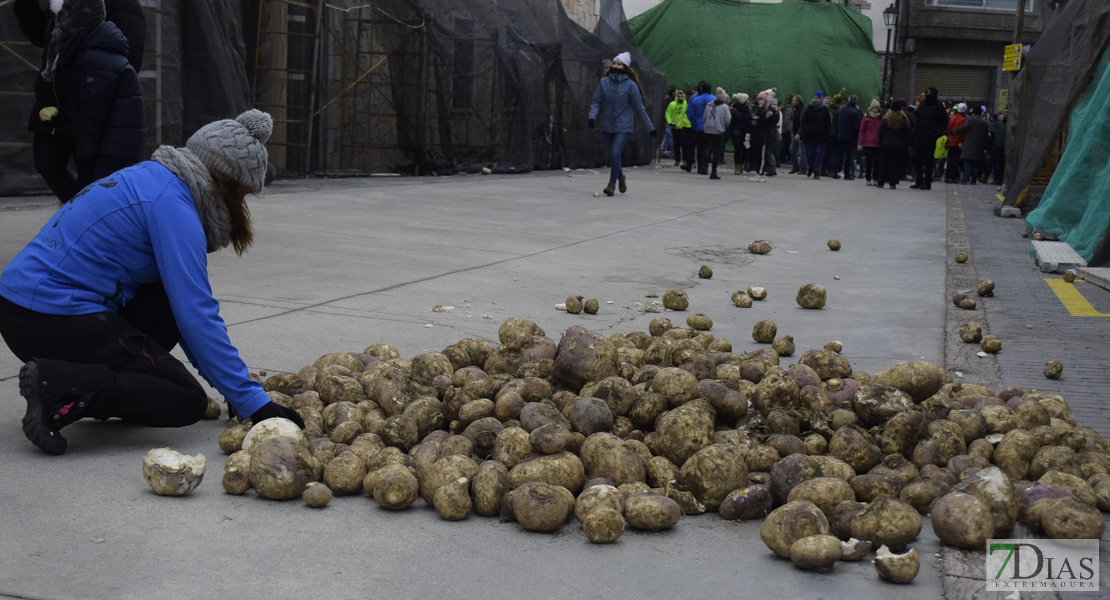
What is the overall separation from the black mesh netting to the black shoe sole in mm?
8134

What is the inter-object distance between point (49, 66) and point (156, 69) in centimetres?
622

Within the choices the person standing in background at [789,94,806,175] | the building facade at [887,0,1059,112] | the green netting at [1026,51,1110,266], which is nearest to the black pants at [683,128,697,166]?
the person standing in background at [789,94,806,175]

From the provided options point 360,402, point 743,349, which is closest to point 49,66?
point 360,402

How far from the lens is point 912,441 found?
342 cm

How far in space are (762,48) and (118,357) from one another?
30.3m

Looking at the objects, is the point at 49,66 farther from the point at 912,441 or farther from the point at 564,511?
the point at 912,441

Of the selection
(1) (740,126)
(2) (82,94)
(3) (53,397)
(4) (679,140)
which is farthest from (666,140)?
(3) (53,397)

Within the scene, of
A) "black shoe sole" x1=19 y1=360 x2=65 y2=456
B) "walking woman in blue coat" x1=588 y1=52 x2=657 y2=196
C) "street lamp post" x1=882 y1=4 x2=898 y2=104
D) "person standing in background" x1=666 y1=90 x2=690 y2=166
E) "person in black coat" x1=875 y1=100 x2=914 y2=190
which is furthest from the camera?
"street lamp post" x1=882 y1=4 x2=898 y2=104

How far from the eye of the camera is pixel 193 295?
3.37 meters

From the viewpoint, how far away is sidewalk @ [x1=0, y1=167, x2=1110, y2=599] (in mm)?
2619

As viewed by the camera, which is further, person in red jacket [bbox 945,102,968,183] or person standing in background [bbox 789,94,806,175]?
person standing in background [bbox 789,94,806,175]

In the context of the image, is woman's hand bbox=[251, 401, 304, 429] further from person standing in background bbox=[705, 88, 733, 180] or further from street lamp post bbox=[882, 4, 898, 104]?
street lamp post bbox=[882, 4, 898, 104]

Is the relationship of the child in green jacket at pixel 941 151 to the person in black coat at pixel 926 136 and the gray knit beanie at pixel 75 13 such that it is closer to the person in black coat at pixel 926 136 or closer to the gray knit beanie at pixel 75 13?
the person in black coat at pixel 926 136

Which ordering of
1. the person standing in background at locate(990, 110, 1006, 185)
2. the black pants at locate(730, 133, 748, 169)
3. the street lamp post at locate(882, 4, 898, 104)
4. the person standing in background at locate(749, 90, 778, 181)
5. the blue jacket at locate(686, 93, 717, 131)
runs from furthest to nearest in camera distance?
the street lamp post at locate(882, 4, 898, 104) → the person standing in background at locate(990, 110, 1006, 185) → the black pants at locate(730, 133, 748, 169) → the person standing in background at locate(749, 90, 778, 181) → the blue jacket at locate(686, 93, 717, 131)
